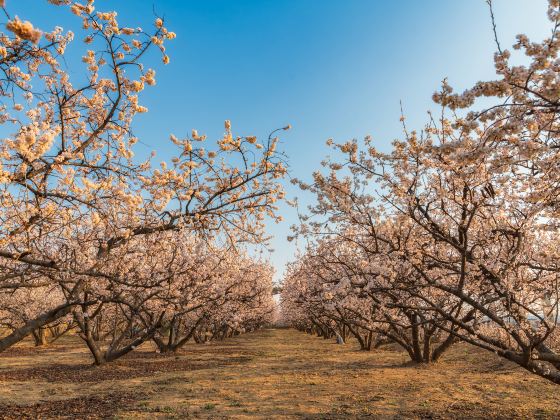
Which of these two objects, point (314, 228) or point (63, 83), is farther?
point (314, 228)

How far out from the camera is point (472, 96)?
4289 millimetres

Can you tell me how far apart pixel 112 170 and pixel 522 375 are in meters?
15.9

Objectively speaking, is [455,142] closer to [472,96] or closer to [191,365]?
[472,96]

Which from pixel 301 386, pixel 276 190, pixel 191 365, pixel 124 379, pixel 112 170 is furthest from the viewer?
pixel 191 365

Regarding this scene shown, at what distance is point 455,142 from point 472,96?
1.70 feet

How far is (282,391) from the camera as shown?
1294cm

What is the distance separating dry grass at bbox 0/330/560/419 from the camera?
402 inches

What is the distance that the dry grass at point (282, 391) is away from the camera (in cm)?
1021

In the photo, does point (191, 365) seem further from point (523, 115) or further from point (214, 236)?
point (523, 115)

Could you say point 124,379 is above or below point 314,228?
below

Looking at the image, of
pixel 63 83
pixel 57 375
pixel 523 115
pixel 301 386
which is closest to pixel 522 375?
pixel 301 386

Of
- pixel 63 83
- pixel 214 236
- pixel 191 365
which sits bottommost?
pixel 191 365

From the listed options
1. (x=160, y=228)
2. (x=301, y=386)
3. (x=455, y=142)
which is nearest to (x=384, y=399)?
(x=301, y=386)

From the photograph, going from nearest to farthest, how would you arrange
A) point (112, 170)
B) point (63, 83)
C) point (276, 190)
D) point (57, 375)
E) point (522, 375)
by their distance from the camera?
point (112, 170) → point (63, 83) → point (276, 190) → point (522, 375) → point (57, 375)
